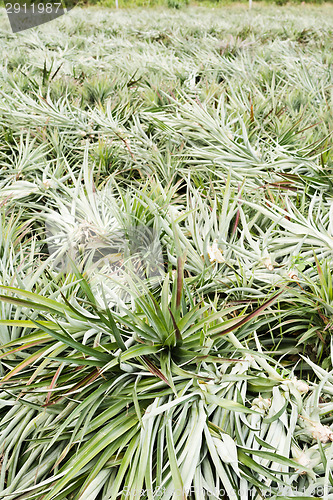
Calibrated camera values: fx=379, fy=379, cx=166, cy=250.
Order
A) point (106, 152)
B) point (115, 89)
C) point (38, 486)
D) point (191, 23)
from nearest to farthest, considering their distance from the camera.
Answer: point (38, 486), point (106, 152), point (115, 89), point (191, 23)

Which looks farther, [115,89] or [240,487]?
[115,89]

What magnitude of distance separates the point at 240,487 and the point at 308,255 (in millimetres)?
704

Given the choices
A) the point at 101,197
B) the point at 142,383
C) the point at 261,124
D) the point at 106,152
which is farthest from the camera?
the point at 261,124

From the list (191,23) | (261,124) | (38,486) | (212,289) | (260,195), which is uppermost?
(191,23)

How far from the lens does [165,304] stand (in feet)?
2.59

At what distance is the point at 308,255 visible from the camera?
1164mm

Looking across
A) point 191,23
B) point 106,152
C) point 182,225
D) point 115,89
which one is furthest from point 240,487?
point 191,23

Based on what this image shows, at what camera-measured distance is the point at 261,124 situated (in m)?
1.98

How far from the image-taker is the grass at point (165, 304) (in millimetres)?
701

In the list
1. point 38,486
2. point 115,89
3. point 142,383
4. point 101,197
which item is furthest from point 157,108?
point 38,486

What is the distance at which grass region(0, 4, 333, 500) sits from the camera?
2.30ft

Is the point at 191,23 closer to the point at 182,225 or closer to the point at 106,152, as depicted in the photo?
the point at 106,152

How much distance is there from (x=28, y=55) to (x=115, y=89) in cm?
138

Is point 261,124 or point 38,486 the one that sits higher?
point 261,124
